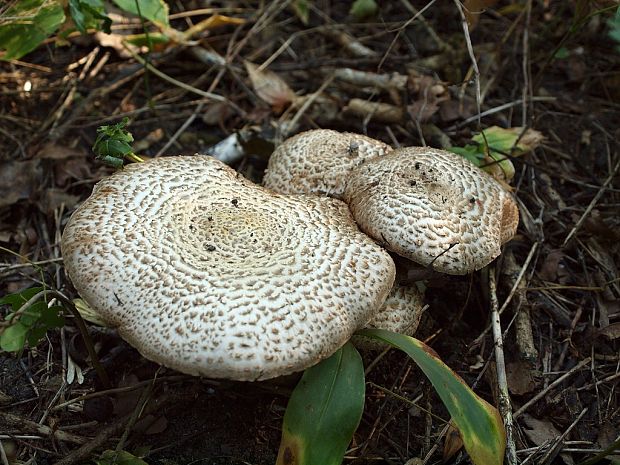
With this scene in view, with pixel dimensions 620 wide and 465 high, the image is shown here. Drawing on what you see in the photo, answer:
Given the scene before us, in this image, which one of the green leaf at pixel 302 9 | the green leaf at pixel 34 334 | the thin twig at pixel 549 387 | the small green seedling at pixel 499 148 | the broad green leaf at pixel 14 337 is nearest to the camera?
the broad green leaf at pixel 14 337

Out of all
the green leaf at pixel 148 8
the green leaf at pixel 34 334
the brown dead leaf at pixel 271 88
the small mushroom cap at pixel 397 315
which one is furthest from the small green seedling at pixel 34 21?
the small mushroom cap at pixel 397 315

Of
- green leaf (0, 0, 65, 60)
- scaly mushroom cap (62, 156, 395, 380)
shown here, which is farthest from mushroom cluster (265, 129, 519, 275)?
Answer: green leaf (0, 0, 65, 60)

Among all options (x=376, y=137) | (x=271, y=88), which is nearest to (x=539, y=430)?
(x=376, y=137)

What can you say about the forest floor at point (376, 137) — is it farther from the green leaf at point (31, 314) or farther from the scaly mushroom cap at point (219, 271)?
the scaly mushroom cap at point (219, 271)

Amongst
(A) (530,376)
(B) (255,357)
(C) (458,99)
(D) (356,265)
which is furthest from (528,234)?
(B) (255,357)

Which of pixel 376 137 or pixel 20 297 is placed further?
pixel 376 137

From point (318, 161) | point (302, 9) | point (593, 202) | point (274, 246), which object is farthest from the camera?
point (302, 9)

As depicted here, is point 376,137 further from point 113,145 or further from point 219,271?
point 219,271
